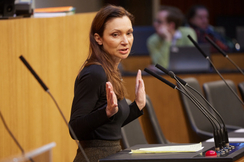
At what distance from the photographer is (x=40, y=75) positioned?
9.61ft

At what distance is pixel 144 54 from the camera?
7.82 m

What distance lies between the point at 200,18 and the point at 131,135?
424cm

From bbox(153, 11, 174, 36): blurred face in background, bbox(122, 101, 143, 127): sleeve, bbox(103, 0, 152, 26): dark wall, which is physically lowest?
bbox(122, 101, 143, 127): sleeve

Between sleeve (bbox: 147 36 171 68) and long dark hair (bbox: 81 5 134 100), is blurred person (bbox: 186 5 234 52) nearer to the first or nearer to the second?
sleeve (bbox: 147 36 171 68)

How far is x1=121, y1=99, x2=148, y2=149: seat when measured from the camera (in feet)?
8.54

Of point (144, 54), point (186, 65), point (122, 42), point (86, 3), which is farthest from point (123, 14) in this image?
point (144, 54)

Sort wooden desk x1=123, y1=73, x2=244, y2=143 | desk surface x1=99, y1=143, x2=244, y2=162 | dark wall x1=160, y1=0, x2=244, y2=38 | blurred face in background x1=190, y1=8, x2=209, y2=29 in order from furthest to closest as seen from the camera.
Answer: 1. dark wall x1=160, y1=0, x2=244, y2=38
2. blurred face in background x1=190, y1=8, x2=209, y2=29
3. wooden desk x1=123, y1=73, x2=244, y2=143
4. desk surface x1=99, y1=143, x2=244, y2=162

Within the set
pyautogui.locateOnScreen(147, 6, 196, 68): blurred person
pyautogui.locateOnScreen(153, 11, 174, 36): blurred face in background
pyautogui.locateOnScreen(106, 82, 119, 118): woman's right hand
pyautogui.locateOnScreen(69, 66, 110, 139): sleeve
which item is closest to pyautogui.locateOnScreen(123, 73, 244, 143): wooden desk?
pyautogui.locateOnScreen(147, 6, 196, 68): blurred person

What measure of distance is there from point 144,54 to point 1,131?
17.0 feet

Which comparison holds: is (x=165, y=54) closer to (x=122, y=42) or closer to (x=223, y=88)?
(x=223, y=88)

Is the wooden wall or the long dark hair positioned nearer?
the long dark hair

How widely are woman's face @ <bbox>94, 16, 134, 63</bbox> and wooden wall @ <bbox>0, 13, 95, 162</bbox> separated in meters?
0.91

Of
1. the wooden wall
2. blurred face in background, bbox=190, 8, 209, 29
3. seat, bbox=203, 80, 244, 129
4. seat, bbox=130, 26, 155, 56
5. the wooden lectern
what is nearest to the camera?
the wooden lectern

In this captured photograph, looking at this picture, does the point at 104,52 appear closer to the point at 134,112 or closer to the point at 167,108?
the point at 134,112
